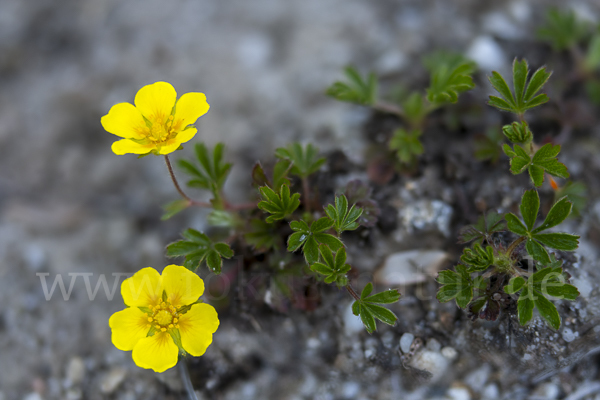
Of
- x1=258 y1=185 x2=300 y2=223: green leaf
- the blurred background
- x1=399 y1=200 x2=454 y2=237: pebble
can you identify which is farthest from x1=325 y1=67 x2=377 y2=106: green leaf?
x1=258 y1=185 x2=300 y2=223: green leaf

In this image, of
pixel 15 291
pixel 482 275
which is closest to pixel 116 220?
pixel 15 291

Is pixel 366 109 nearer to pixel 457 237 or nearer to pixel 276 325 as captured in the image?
pixel 457 237

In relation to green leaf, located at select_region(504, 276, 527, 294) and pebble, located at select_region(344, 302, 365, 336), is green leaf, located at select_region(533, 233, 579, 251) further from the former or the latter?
pebble, located at select_region(344, 302, 365, 336)

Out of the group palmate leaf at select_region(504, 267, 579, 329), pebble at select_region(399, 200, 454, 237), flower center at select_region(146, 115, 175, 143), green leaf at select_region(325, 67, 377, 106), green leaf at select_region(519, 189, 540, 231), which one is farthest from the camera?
green leaf at select_region(325, 67, 377, 106)

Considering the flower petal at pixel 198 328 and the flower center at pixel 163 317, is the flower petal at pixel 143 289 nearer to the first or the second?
the flower center at pixel 163 317

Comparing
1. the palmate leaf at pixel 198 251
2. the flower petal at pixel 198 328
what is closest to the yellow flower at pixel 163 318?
the flower petal at pixel 198 328

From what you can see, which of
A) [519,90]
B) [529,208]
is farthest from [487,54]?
[529,208]

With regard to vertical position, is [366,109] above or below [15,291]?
above

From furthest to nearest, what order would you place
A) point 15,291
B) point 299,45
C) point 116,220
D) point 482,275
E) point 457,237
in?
point 299,45
point 116,220
point 15,291
point 457,237
point 482,275
